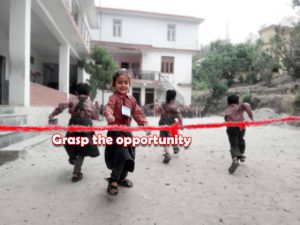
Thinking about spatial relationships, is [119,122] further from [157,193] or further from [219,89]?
[219,89]

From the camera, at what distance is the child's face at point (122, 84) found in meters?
3.16

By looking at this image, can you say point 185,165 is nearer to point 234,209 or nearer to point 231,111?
point 231,111

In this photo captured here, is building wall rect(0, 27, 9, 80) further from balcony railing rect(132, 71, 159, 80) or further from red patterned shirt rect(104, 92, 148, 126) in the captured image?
balcony railing rect(132, 71, 159, 80)

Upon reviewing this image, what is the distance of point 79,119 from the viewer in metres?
3.89

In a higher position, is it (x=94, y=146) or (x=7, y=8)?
(x=7, y=8)

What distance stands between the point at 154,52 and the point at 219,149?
21.2 m

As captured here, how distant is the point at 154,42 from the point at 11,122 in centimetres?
2312

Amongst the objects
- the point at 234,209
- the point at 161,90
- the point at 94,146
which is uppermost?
the point at 161,90

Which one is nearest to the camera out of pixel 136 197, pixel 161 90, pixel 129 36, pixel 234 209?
pixel 234 209

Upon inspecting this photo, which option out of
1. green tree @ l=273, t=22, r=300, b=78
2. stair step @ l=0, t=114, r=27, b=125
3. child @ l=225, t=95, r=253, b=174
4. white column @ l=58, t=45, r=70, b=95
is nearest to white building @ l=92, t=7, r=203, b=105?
green tree @ l=273, t=22, r=300, b=78

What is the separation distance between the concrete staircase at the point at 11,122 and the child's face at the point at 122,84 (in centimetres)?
303

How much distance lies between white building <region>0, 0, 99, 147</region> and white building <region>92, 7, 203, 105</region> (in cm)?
1018

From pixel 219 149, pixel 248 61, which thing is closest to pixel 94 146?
pixel 219 149

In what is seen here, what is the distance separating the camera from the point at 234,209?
3082 millimetres
